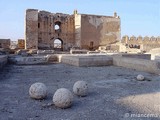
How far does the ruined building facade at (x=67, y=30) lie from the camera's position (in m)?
31.7

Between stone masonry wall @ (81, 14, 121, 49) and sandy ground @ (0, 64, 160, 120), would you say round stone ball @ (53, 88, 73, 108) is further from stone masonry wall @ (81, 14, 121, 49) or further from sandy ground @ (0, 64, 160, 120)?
stone masonry wall @ (81, 14, 121, 49)

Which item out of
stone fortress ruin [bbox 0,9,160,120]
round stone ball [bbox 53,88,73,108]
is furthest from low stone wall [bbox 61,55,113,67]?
round stone ball [bbox 53,88,73,108]

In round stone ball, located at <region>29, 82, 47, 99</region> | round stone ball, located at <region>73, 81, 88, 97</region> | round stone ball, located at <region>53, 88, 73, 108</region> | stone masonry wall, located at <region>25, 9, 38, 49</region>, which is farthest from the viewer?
stone masonry wall, located at <region>25, 9, 38, 49</region>

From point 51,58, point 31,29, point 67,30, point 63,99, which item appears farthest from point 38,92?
point 67,30

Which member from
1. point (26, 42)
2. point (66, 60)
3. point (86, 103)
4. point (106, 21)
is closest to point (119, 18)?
point (106, 21)

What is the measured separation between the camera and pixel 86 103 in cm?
510

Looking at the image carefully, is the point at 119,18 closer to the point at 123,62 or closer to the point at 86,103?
the point at 123,62

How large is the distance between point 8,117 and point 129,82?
454 cm

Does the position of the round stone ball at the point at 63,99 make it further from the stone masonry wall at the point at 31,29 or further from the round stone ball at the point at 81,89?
the stone masonry wall at the point at 31,29

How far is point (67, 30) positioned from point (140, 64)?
25.1 m

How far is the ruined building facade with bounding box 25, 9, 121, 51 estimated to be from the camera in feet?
104

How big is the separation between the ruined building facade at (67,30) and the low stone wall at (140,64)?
21.0 meters

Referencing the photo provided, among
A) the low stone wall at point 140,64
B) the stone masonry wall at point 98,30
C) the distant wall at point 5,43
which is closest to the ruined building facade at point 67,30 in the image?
the stone masonry wall at point 98,30

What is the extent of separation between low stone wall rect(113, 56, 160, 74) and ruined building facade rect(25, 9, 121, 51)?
826 inches
